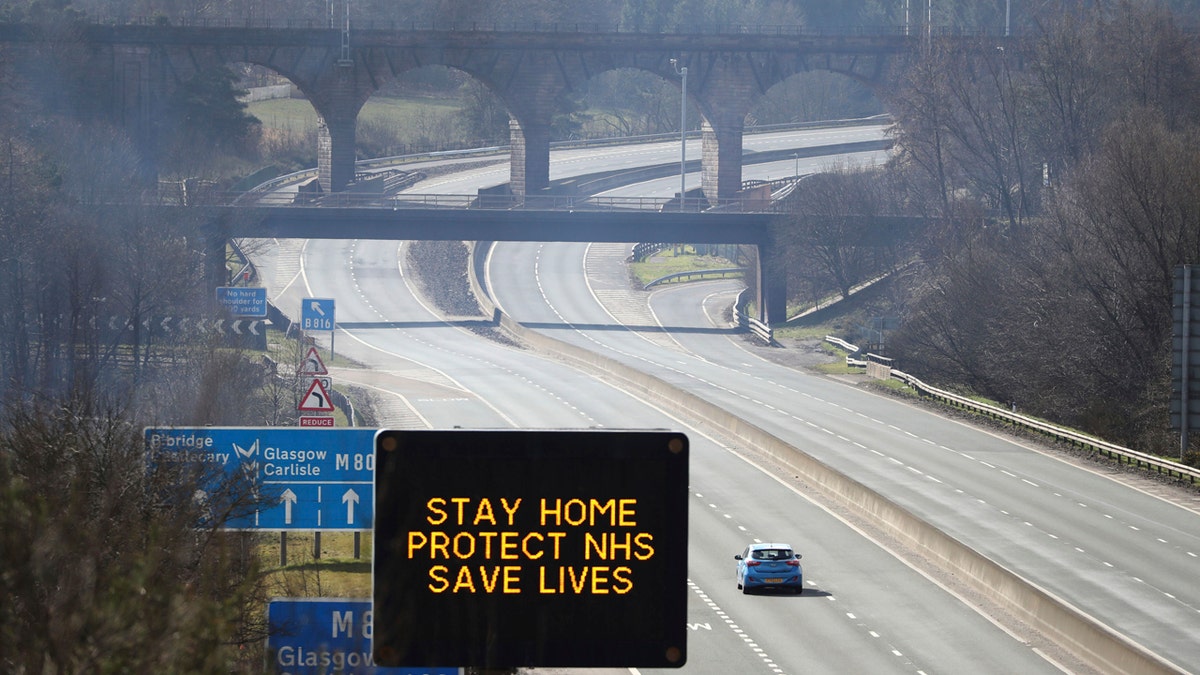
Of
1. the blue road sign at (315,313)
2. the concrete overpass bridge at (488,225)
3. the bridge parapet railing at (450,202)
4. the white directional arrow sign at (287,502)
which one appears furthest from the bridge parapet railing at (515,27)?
the white directional arrow sign at (287,502)

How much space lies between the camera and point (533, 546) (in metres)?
8.47

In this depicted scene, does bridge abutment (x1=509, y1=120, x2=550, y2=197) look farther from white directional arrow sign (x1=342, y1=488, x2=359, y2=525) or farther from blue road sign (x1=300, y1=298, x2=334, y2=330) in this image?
white directional arrow sign (x1=342, y1=488, x2=359, y2=525)

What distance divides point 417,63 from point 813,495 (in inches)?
2701

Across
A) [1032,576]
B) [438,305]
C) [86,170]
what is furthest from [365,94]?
[1032,576]

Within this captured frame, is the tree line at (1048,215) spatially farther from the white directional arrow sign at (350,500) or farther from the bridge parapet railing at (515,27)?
the white directional arrow sign at (350,500)

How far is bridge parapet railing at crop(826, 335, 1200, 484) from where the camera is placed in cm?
5091

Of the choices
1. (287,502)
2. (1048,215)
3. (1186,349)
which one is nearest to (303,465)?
(287,502)

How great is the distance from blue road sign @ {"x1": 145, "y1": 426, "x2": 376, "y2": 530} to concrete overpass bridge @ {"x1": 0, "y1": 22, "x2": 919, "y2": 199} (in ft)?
293

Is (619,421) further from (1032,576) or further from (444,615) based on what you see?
(444,615)

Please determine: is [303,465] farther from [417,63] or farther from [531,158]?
[417,63]

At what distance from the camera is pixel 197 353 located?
194 ft

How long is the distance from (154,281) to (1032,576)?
48.9m

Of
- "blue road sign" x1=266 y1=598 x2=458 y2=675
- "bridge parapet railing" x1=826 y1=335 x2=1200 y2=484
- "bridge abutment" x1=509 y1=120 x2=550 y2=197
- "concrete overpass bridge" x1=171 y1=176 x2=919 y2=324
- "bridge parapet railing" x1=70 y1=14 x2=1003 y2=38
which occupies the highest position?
"bridge parapet railing" x1=70 y1=14 x2=1003 y2=38

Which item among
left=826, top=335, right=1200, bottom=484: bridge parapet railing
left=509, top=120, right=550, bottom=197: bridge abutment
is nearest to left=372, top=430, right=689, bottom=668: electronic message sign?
left=826, top=335, right=1200, bottom=484: bridge parapet railing
